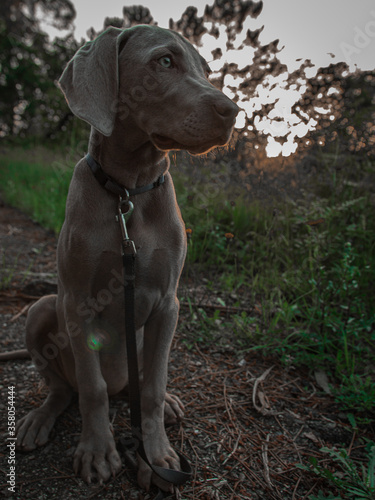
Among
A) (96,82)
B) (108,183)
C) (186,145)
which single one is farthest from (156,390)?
(96,82)

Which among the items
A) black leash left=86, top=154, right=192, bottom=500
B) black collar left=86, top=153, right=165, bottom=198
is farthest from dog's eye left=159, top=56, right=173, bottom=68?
black leash left=86, top=154, right=192, bottom=500

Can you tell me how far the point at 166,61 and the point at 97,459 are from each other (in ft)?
5.41

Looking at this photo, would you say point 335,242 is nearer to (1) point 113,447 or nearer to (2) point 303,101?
(2) point 303,101

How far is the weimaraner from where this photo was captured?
1.52 meters

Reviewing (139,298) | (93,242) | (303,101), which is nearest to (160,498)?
(139,298)

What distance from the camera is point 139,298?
1755mm

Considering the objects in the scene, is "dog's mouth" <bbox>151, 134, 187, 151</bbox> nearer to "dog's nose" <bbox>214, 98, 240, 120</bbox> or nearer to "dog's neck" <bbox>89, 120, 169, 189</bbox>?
"dog's neck" <bbox>89, 120, 169, 189</bbox>

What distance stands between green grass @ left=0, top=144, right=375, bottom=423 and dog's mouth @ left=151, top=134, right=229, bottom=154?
1230mm

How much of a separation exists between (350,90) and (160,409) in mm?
3454

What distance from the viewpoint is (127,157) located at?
170 centimetres

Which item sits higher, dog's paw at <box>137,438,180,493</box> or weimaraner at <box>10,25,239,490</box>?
weimaraner at <box>10,25,239,490</box>

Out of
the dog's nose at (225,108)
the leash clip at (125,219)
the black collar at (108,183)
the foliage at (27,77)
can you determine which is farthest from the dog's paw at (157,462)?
the foliage at (27,77)

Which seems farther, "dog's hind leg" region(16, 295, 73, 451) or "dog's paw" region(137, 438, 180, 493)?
"dog's hind leg" region(16, 295, 73, 451)

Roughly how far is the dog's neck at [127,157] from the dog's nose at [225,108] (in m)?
0.37
